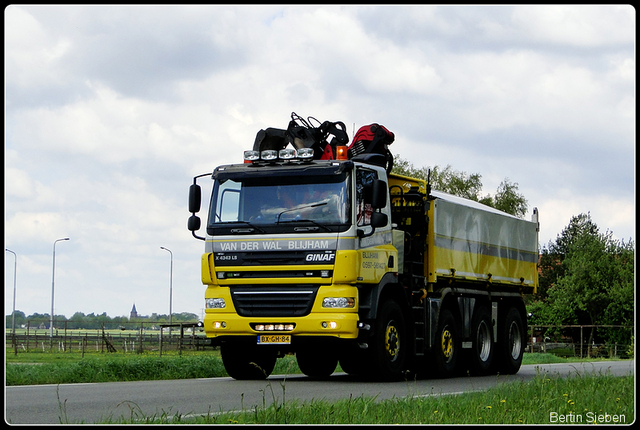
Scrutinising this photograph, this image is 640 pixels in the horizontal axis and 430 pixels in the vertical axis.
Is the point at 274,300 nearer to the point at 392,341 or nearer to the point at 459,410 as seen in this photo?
the point at 392,341

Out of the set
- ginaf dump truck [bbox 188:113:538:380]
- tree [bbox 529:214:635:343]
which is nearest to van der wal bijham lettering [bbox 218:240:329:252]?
ginaf dump truck [bbox 188:113:538:380]

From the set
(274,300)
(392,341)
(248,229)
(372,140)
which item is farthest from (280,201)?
(392,341)

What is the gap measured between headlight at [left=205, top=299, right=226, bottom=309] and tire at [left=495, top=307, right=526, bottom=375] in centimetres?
746

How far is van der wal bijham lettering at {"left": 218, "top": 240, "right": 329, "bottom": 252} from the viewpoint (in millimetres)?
14242

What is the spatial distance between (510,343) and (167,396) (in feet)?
35.2

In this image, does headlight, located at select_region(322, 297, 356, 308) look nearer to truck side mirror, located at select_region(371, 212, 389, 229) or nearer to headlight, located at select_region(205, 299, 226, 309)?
truck side mirror, located at select_region(371, 212, 389, 229)

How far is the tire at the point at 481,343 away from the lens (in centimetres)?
1875

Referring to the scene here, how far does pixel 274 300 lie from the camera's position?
14477 millimetres

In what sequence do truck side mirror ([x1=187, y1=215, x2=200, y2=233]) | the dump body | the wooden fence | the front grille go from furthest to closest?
the wooden fence, the dump body, truck side mirror ([x1=187, y1=215, x2=200, y2=233]), the front grille

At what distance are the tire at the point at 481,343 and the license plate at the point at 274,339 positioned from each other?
548cm

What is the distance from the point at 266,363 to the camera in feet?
53.6

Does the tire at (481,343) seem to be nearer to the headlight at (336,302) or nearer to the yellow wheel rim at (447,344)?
the yellow wheel rim at (447,344)

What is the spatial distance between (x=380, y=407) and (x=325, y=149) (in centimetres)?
842

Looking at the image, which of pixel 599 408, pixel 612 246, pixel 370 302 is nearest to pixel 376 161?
pixel 370 302
